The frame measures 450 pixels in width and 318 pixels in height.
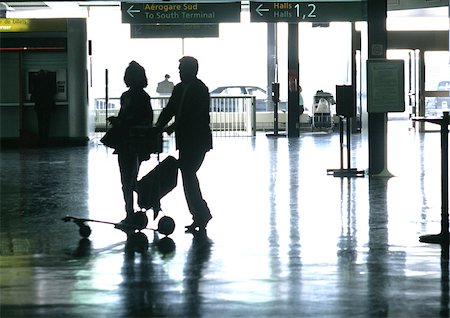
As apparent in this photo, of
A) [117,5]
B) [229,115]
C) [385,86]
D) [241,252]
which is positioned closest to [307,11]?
[117,5]

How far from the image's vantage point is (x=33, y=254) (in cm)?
699

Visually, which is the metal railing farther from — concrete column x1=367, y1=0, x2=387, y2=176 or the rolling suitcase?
the rolling suitcase

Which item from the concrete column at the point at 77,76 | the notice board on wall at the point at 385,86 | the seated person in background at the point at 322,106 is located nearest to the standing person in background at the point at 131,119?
the notice board on wall at the point at 385,86

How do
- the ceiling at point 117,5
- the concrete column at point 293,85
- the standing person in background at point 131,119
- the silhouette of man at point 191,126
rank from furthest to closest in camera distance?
the concrete column at point 293,85
the ceiling at point 117,5
the standing person in background at point 131,119
the silhouette of man at point 191,126

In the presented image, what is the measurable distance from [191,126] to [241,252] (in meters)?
1.41

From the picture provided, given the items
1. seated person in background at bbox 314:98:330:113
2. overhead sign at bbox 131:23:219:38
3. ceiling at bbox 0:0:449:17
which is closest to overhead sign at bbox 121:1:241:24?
ceiling at bbox 0:0:449:17

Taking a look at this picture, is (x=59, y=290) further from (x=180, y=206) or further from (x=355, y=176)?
(x=355, y=176)

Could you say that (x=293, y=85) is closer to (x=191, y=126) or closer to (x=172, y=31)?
(x=172, y=31)

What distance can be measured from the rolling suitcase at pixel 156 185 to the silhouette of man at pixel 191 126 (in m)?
0.14

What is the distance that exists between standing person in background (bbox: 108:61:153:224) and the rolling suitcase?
19 centimetres

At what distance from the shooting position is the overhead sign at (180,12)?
1723cm

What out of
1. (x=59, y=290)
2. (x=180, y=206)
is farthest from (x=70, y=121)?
(x=59, y=290)

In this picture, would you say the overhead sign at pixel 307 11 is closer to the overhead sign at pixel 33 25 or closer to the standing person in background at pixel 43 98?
the overhead sign at pixel 33 25

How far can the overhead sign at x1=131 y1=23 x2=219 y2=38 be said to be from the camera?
20.1 m
